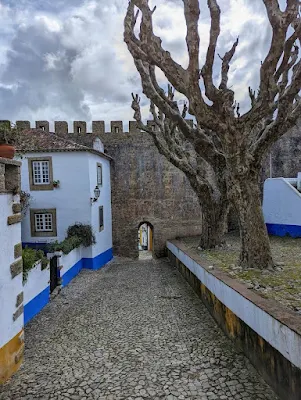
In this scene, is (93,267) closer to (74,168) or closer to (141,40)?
(74,168)

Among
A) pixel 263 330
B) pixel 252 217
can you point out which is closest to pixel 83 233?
pixel 252 217

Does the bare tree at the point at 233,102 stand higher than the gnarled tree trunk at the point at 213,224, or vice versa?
the bare tree at the point at 233,102

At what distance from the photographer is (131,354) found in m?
5.76

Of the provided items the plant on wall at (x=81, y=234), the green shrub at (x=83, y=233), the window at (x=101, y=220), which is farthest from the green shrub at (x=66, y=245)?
the window at (x=101, y=220)

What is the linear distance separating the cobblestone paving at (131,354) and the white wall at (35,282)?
22.5 inches

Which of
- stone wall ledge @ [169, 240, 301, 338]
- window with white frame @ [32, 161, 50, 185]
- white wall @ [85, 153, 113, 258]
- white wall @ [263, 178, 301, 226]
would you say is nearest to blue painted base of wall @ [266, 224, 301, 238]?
white wall @ [263, 178, 301, 226]

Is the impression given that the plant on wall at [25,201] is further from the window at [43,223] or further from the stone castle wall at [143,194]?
the stone castle wall at [143,194]

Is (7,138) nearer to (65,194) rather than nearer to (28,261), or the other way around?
(28,261)

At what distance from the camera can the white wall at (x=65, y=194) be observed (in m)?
14.5

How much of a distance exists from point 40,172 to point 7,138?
9751mm

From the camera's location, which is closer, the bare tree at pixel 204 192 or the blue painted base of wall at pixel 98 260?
the bare tree at pixel 204 192

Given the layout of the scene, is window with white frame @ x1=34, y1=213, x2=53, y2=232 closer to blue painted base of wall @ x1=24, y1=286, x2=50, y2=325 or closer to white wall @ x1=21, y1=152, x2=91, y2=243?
white wall @ x1=21, y1=152, x2=91, y2=243

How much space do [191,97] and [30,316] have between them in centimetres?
639

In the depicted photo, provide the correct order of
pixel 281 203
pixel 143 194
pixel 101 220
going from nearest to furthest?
pixel 281 203 → pixel 101 220 → pixel 143 194
